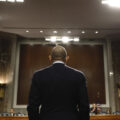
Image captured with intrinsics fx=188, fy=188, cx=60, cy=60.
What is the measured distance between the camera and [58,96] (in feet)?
6.16

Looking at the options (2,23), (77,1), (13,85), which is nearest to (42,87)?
(77,1)

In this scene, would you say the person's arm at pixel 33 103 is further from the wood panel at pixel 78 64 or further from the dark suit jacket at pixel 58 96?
the wood panel at pixel 78 64

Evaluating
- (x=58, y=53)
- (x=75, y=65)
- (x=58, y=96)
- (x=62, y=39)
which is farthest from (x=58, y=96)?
(x=75, y=65)

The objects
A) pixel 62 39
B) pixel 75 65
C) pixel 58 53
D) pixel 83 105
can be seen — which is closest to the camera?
pixel 83 105

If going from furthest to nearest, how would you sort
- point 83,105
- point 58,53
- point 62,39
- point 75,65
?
point 75,65 → point 62,39 → point 58,53 → point 83,105

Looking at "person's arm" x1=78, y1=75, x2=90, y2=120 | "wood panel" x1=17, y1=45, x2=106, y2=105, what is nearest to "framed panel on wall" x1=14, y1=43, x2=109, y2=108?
"wood panel" x1=17, y1=45, x2=106, y2=105

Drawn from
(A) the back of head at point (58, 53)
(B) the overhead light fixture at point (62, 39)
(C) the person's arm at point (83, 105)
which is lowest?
(C) the person's arm at point (83, 105)

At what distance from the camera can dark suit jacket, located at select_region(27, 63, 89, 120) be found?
6.01ft

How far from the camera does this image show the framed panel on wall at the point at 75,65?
10891 millimetres

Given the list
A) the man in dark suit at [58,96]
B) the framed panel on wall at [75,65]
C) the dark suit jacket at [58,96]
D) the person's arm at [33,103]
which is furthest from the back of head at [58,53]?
the framed panel on wall at [75,65]

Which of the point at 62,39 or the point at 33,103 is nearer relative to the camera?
the point at 33,103

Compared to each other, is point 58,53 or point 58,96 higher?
point 58,53

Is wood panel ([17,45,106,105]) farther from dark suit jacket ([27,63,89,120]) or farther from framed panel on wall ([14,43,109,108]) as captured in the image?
dark suit jacket ([27,63,89,120])

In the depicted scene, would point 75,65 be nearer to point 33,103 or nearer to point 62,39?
point 62,39
